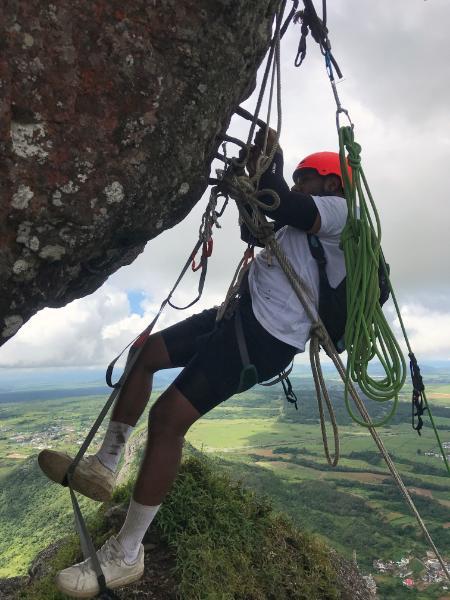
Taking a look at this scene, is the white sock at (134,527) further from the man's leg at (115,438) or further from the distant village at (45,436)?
the distant village at (45,436)

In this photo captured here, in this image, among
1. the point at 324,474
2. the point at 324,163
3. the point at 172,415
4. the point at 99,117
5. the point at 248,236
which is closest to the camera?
the point at 99,117

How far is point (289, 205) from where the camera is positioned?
9.88ft

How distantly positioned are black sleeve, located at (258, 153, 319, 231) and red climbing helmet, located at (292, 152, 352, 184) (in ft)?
1.56

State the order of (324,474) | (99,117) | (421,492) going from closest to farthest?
(99,117), (421,492), (324,474)

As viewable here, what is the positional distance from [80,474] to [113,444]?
33 centimetres

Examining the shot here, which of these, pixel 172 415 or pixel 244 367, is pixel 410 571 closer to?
pixel 244 367

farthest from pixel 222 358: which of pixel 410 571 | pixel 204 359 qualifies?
pixel 410 571

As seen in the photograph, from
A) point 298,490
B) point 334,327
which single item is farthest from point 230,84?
point 298,490

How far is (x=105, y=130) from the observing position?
8.66ft

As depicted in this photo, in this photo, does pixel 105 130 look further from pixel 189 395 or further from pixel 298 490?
pixel 298 490

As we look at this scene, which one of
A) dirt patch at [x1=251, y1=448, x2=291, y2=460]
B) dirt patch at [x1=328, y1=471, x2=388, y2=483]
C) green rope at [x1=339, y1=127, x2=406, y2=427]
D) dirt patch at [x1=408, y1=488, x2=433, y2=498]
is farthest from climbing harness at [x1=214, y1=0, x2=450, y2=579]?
dirt patch at [x1=251, y1=448, x2=291, y2=460]

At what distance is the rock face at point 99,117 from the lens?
2412mm

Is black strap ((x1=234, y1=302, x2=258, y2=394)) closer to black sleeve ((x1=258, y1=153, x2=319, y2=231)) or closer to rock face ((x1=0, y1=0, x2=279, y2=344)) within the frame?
black sleeve ((x1=258, y1=153, x2=319, y2=231))

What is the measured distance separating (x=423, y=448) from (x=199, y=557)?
112 m
